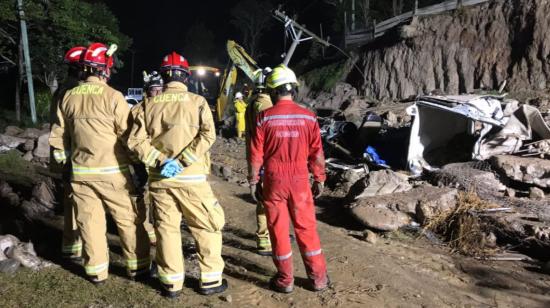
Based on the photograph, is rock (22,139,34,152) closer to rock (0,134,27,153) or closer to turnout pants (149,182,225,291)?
rock (0,134,27,153)

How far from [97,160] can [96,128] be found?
26cm

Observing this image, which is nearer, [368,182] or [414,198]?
[414,198]

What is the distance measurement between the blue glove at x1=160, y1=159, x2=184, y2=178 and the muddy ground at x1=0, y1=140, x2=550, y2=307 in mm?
1048

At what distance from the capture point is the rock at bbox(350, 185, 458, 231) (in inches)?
209

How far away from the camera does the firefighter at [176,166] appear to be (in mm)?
3342

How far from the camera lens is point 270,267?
420 cm

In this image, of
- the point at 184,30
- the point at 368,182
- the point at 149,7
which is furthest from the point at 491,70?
the point at 149,7

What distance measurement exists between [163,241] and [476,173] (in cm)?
472

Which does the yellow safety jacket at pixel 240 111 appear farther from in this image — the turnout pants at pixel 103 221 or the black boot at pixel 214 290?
the black boot at pixel 214 290

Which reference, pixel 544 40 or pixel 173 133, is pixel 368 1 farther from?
pixel 173 133

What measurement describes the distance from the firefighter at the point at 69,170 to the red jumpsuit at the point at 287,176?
1701 millimetres

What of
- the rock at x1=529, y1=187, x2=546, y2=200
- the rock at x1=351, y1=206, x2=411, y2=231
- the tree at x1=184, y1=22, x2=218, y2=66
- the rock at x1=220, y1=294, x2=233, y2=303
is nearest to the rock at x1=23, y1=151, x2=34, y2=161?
the rock at x1=351, y1=206, x2=411, y2=231

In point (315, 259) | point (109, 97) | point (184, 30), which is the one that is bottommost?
point (315, 259)

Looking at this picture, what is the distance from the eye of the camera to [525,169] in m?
6.00
